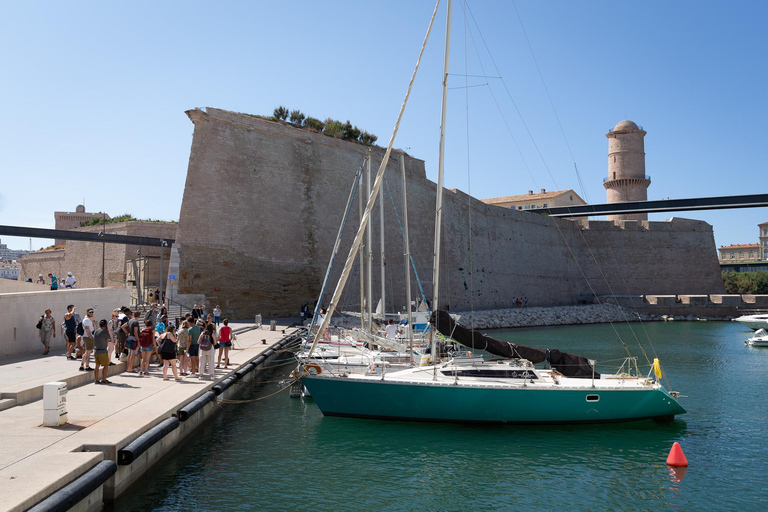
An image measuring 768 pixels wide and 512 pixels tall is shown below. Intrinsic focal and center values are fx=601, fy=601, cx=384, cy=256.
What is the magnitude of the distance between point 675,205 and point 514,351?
44.2 m

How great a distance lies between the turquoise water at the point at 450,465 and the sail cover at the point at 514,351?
1141 mm

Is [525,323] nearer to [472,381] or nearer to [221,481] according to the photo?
[472,381]

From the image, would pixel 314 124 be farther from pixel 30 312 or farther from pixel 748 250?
pixel 748 250

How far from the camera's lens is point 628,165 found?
5512cm

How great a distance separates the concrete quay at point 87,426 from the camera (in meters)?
5.65

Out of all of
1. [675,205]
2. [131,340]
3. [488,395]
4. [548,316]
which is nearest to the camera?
[488,395]

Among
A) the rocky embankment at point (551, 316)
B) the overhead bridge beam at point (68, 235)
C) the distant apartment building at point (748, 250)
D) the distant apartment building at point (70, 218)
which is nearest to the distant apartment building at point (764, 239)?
the distant apartment building at point (748, 250)

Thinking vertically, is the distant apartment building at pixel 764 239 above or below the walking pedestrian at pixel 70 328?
above

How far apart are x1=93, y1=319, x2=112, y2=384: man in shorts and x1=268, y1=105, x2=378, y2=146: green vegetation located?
24665mm

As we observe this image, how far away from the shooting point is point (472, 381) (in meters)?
10.6

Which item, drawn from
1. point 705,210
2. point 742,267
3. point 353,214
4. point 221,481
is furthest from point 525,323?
point 742,267

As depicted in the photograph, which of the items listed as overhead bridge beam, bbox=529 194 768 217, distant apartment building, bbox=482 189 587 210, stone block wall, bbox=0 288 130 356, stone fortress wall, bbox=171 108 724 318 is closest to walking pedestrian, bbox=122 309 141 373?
stone block wall, bbox=0 288 130 356

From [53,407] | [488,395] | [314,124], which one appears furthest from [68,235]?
[488,395]

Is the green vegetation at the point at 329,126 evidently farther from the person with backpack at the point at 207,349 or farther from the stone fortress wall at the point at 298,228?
the person with backpack at the point at 207,349
